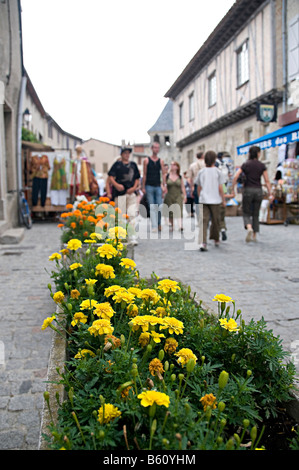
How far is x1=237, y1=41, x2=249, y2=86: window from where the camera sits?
709 inches

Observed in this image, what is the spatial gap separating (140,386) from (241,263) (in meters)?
5.15

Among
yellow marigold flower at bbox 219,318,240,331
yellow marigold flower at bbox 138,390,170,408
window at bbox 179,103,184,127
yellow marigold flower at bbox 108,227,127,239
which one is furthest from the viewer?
window at bbox 179,103,184,127

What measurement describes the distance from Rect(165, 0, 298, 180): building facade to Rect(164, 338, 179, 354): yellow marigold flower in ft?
48.4

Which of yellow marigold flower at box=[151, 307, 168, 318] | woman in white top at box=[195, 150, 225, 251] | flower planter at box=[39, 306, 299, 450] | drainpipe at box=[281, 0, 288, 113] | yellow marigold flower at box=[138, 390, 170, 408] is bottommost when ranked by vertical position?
flower planter at box=[39, 306, 299, 450]

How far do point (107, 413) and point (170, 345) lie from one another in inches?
19.9

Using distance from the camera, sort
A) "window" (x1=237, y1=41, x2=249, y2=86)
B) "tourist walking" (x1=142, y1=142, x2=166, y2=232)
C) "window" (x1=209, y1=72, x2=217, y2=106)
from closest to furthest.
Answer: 1. "tourist walking" (x1=142, y1=142, x2=166, y2=232)
2. "window" (x1=237, y1=41, x2=249, y2=86)
3. "window" (x1=209, y1=72, x2=217, y2=106)

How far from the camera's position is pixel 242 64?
1859 cm

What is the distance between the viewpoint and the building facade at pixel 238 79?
15.4 metres

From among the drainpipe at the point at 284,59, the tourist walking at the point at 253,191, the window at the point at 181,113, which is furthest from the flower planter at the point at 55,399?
the window at the point at 181,113

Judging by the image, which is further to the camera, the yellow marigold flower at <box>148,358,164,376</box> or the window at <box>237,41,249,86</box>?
the window at <box>237,41,249,86</box>

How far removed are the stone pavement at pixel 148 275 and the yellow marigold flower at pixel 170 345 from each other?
934mm

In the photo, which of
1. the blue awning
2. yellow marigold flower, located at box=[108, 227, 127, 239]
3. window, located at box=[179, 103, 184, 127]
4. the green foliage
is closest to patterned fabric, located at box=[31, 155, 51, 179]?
the blue awning

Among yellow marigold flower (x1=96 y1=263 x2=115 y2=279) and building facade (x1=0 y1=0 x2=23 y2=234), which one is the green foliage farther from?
building facade (x1=0 y1=0 x2=23 y2=234)
